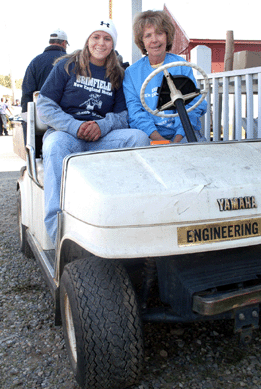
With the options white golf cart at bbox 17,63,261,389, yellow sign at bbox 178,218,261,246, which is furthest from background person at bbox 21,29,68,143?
yellow sign at bbox 178,218,261,246

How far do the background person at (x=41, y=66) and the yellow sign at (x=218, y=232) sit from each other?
3.41 m

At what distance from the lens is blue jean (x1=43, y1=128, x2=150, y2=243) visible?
2.16m

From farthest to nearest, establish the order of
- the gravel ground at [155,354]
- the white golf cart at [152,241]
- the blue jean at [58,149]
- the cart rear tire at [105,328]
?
the blue jean at [58,149] → the gravel ground at [155,354] → the cart rear tire at [105,328] → the white golf cart at [152,241]

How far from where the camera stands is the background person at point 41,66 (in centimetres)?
455

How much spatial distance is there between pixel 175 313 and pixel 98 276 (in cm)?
38

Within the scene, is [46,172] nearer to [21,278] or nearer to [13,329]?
[13,329]

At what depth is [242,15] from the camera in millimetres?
14570

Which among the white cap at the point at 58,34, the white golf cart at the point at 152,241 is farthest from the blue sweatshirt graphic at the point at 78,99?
the white cap at the point at 58,34

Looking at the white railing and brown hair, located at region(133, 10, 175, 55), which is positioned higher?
brown hair, located at region(133, 10, 175, 55)

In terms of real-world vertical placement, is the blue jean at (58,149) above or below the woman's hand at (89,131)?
below

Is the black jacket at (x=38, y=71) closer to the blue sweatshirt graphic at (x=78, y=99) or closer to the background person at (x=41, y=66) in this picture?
the background person at (x=41, y=66)

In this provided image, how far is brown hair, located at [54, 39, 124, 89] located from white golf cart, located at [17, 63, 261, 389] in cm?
117

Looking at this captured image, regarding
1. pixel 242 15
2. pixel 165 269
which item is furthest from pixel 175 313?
pixel 242 15

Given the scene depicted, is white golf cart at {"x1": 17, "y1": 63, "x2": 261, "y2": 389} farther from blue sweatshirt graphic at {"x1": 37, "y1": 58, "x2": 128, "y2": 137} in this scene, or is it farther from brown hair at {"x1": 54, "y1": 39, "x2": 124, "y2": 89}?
brown hair at {"x1": 54, "y1": 39, "x2": 124, "y2": 89}
